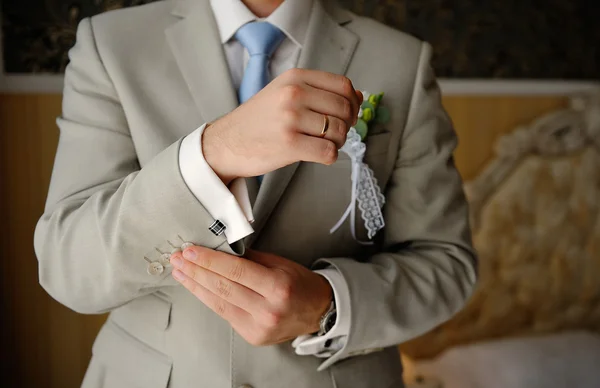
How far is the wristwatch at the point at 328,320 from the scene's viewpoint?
0.91 metres

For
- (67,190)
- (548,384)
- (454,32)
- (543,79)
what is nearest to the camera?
(67,190)

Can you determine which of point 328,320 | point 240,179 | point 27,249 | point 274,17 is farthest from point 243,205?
point 27,249

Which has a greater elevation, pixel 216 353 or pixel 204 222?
pixel 204 222

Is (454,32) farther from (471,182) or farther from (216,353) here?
(216,353)

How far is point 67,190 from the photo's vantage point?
0.90 meters

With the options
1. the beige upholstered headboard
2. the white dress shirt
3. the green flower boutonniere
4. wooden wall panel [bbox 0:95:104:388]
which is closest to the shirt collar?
the white dress shirt

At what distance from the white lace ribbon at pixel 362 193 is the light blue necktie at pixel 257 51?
0.15 meters

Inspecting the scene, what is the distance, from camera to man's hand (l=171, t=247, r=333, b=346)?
30.7 inches

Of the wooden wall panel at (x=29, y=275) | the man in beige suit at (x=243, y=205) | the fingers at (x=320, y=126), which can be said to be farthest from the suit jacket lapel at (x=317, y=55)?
the wooden wall panel at (x=29, y=275)

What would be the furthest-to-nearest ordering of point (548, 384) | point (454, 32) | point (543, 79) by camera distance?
point (543, 79)
point (454, 32)
point (548, 384)

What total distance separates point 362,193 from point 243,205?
0.89ft

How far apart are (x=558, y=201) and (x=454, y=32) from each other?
727 millimetres

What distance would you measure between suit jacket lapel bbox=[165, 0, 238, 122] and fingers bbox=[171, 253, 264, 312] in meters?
0.25

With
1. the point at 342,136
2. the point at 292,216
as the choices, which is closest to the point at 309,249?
the point at 292,216
